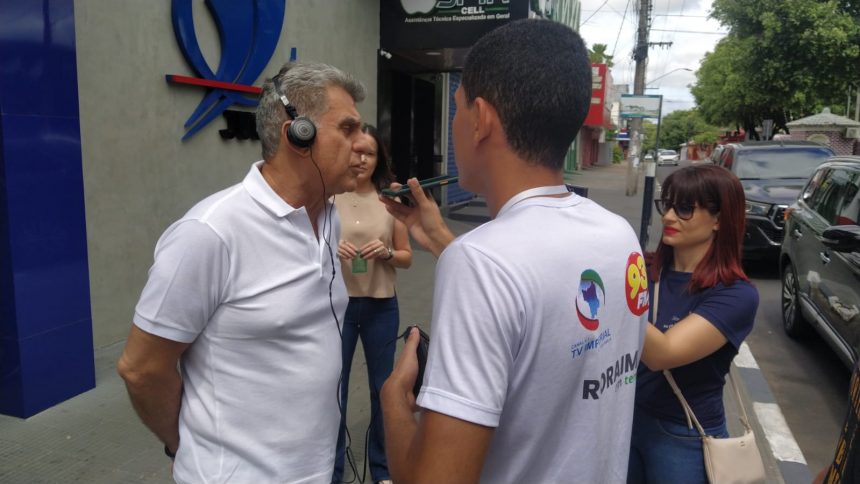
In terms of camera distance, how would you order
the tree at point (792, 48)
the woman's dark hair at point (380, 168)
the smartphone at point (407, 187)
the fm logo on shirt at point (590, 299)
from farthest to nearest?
the tree at point (792, 48) → the woman's dark hair at point (380, 168) → the smartphone at point (407, 187) → the fm logo on shirt at point (590, 299)

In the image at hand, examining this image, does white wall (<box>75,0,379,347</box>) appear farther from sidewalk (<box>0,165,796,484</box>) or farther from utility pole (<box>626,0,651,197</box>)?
utility pole (<box>626,0,651,197</box>)

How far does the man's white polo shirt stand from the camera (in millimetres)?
1612

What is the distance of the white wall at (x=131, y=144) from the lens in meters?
4.80

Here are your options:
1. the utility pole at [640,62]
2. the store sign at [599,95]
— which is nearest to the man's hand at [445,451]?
the utility pole at [640,62]

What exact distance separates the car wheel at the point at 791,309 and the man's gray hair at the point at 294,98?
597 centimetres

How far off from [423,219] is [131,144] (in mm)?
4035

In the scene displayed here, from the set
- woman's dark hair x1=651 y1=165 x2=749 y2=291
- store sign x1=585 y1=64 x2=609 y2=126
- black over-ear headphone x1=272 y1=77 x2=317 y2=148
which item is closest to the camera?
black over-ear headphone x1=272 y1=77 x2=317 y2=148

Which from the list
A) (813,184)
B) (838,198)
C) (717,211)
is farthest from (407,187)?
(813,184)

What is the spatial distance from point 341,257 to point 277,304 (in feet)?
5.30

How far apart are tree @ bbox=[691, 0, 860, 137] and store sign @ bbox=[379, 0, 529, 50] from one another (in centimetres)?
1829

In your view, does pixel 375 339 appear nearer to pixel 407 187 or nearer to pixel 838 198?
pixel 407 187

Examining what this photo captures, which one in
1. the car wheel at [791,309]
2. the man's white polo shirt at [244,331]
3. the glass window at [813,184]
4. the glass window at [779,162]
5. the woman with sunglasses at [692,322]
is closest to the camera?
the man's white polo shirt at [244,331]

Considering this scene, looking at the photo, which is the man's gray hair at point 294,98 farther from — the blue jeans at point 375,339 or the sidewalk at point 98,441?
the sidewalk at point 98,441

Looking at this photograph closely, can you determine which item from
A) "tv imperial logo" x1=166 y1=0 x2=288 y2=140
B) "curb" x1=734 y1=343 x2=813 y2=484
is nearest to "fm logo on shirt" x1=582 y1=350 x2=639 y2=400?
"curb" x1=734 y1=343 x2=813 y2=484
